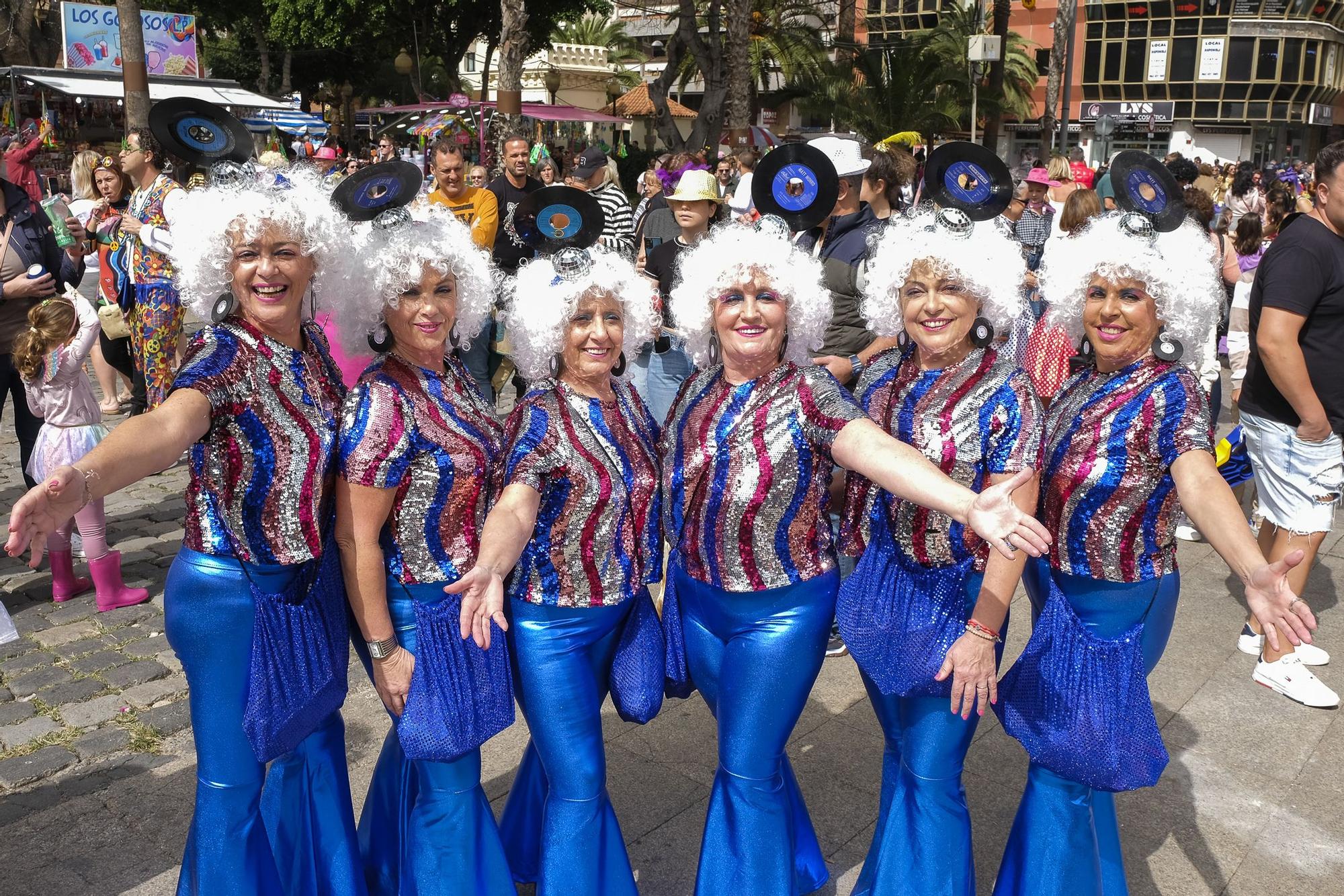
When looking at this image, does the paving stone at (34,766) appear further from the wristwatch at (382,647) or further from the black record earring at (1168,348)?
the black record earring at (1168,348)

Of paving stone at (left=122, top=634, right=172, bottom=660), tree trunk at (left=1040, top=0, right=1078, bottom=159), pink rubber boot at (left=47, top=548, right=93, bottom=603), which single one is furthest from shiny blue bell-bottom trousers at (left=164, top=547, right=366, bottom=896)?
tree trunk at (left=1040, top=0, right=1078, bottom=159)

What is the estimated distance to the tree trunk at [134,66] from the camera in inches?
435

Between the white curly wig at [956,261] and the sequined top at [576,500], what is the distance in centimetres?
77

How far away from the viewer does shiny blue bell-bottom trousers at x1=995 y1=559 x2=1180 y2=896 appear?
8.44 ft

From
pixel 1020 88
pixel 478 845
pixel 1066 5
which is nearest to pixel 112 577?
pixel 478 845

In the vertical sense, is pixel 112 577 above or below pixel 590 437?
below

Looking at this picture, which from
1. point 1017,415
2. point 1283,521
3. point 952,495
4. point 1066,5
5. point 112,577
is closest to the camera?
point 952,495

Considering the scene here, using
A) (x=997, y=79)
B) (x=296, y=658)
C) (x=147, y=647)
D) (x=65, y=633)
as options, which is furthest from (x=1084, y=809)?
(x=997, y=79)

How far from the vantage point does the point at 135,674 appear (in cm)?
436

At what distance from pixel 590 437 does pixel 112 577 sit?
135 inches

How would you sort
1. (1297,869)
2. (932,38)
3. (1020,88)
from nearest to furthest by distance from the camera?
(1297,869) → (932,38) → (1020,88)

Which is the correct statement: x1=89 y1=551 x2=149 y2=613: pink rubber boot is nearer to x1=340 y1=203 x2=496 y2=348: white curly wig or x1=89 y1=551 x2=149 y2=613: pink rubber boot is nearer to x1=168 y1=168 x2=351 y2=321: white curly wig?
x1=168 y1=168 x2=351 y2=321: white curly wig

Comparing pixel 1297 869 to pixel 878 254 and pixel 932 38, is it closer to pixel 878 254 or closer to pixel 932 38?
pixel 878 254

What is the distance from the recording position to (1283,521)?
4324mm
